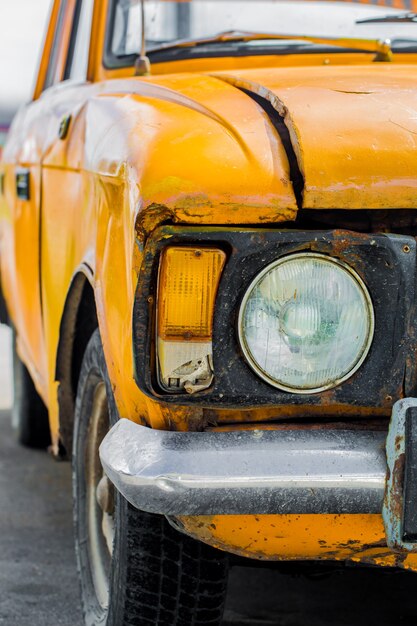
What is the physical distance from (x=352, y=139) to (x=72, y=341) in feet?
3.74

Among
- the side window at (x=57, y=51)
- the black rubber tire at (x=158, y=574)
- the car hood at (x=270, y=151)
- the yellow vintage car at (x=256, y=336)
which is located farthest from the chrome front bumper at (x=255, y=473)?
the side window at (x=57, y=51)

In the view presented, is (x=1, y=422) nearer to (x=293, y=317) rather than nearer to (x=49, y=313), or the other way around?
(x=49, y=313)

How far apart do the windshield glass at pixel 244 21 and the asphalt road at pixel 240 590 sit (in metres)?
1.56

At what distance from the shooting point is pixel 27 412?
4695 millimetres

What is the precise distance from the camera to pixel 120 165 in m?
2.22

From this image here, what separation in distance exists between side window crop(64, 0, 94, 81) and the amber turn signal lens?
64.2 inches

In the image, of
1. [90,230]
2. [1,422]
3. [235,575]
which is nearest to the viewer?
[90,230]

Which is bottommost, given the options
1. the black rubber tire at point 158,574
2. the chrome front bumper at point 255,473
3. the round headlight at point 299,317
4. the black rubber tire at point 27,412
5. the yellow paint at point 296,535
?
the black rubber tire at point 27,412

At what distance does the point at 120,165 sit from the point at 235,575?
1.61 meters

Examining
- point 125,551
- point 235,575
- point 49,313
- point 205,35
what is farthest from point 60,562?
point 205,35

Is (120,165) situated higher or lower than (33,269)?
higher

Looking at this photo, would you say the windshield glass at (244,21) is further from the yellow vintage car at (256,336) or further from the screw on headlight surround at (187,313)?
the screw on headlight surround at (187,313)

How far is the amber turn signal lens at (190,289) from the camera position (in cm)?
199

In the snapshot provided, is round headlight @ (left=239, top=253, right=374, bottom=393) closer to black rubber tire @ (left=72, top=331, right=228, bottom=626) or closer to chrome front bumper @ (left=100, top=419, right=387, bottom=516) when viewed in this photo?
chrome front bumper @ (left=100, top=419, right=387, bottom=516)
